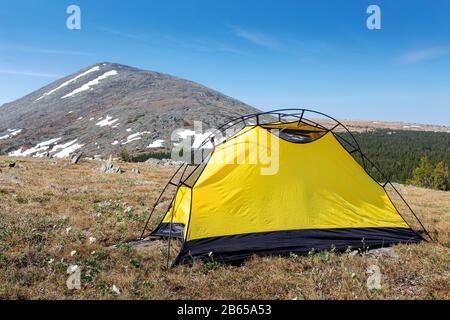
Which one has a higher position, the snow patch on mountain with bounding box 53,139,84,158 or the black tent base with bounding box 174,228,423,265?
the snow patch on mountain with bounding box 53,139,84,158

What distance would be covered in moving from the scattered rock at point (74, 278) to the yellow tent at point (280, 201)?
2.26 m

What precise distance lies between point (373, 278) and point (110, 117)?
146029mm

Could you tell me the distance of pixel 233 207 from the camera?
392 inches

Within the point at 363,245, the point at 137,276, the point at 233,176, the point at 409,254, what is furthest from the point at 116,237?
the point at 409,254

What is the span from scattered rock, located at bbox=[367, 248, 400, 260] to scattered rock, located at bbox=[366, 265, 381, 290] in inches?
46.2

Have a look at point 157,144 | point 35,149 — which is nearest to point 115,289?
point 157,144

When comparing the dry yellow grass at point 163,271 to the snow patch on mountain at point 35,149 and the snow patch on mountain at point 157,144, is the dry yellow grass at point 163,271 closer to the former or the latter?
the snow patch on mountain at point 157,144

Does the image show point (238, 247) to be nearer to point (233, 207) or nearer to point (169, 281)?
point (233, 207)

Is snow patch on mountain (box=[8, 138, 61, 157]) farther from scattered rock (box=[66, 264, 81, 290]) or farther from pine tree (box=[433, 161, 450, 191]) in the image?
scattered rock (box=[66, 264, 81, 290])

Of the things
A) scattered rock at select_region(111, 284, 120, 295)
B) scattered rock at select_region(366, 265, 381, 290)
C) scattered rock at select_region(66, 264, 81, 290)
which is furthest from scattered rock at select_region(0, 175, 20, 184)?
scattered rock at select_region(366, 265, 381, 290)

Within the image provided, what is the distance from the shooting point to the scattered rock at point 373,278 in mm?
7383

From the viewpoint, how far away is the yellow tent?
9.66 metres

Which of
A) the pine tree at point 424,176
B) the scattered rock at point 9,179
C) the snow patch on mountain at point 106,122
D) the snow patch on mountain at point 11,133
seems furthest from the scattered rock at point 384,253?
the snow patch on mountain at point 11,133
